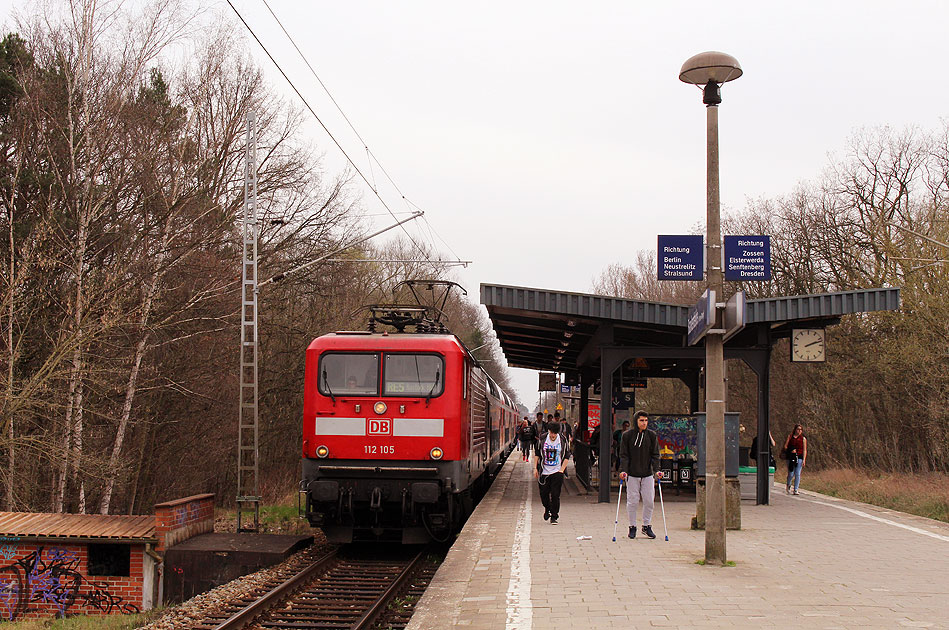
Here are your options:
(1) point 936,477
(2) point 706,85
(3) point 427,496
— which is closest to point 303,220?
(3) point 427,496

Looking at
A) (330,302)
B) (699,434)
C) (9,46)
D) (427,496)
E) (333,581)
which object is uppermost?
(9,46)

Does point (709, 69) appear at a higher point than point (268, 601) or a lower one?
higher

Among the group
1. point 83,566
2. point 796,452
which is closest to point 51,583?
point 83,566

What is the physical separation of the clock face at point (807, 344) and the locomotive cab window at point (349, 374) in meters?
7.37

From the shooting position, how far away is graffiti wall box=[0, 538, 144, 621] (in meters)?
12.1

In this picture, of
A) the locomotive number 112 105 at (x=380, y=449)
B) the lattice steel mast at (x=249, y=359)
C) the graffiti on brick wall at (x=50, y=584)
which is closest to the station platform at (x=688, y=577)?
the locomotive number 112 105 at (x=380, y=449)

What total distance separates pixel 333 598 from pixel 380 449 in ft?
7.57

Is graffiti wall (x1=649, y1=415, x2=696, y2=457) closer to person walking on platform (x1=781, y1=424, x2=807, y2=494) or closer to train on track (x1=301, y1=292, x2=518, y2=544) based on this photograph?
person walking on platform (x1=781, y1=424, x2=807, y2=494)

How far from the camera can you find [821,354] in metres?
15.0

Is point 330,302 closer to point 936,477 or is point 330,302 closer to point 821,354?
point 821,354

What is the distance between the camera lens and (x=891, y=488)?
20172 millimetres

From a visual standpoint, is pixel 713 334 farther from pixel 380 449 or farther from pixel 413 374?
pixel 380 449

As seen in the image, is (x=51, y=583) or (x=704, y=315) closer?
(x=704, y=315)

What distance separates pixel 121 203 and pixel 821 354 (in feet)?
43.3
